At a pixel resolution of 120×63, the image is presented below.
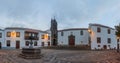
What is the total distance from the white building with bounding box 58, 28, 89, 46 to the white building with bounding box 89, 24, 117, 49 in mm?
5989

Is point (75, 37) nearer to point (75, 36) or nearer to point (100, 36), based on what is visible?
point (75, 36)

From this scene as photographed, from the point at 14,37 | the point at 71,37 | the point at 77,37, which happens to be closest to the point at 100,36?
the point at 77,37

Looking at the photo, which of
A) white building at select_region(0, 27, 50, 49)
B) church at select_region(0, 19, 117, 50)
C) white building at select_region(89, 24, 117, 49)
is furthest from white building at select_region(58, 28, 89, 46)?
white building at select_region(0, 27, 50, 49)

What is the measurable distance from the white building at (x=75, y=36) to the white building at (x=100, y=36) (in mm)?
5989

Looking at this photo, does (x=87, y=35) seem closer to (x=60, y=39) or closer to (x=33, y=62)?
(x=60, y=39)

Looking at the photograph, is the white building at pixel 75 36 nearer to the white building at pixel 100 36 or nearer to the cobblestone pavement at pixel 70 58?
the white building at pixel 100 36

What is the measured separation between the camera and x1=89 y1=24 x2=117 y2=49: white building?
43625 millimetres

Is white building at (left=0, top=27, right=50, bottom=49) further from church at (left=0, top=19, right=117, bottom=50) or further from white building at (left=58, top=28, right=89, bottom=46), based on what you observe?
white building at (left=58, top=28, right=89, bottom=46)

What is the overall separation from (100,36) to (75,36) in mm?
8764

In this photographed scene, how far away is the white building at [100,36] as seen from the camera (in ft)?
143

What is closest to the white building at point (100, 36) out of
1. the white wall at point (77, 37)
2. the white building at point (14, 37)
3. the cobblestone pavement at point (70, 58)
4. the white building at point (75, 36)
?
the white building at point (75, 36)

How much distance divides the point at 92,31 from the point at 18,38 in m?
22.7

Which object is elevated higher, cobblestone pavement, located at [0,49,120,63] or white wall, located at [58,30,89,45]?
white wall, located at [58,30,89,45]

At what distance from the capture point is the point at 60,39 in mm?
54406
